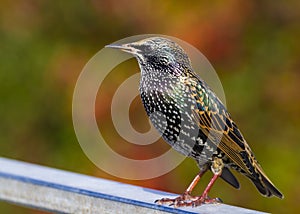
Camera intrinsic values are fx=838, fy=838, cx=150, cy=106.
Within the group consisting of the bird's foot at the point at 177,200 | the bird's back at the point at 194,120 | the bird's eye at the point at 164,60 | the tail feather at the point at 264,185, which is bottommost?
the bird's foot at the point at 177,200

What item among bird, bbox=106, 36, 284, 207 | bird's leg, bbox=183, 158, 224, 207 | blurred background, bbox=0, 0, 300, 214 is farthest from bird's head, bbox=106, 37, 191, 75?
blurred background, bbox=0, 0, 300, 214

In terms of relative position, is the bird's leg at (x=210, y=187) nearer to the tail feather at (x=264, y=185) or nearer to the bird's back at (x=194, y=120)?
the bird's back at (x=194, y=120)

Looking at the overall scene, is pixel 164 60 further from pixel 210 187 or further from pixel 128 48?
pixel 210 187

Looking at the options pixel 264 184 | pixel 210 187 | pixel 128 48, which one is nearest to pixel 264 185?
pixel 264 184

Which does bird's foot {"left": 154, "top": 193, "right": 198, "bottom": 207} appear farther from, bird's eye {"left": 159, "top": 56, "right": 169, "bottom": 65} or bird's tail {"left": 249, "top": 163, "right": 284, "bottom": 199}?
bird's eye {"left": 159, "top": 56, "right": 169, "bottom": 65}

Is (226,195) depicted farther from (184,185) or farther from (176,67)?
(176,67)

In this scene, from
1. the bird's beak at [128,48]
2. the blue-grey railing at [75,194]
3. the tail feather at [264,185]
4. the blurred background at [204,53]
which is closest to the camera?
the bird's beak at [128,48]

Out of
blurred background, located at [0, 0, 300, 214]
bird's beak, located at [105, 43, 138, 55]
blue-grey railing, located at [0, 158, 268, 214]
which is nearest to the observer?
bird's beak, located at [105, 43, 138, 55]

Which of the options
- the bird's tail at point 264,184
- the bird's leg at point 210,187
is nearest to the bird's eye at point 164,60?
the bird's leg at point 210,187

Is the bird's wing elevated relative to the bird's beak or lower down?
lower down

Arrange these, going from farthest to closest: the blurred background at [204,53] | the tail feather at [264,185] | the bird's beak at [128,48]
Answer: the blurred background at [204,53] → the tail feather at [264,185] → the bird's beak at [128,48]
